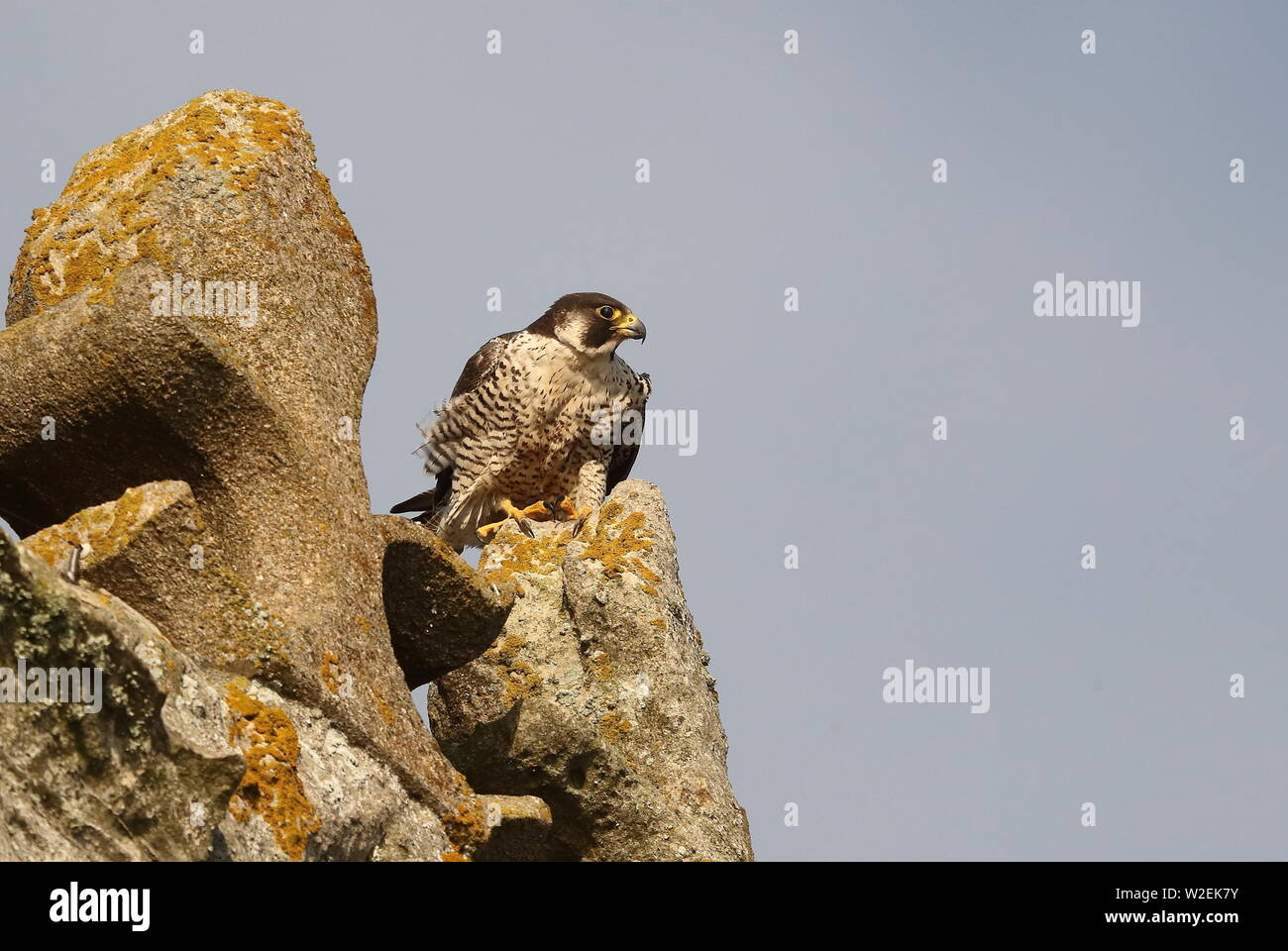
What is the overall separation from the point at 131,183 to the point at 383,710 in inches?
94.4

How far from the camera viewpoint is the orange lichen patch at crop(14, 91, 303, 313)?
21.6 feet

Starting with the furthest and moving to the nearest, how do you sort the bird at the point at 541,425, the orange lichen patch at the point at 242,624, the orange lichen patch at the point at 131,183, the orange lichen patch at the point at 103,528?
the bird at the point at 541,425, the orange lichen patch at the point at 131,183, the orange lichen patch at the point at 242,624, the orange lichen patch at the point at 103,528

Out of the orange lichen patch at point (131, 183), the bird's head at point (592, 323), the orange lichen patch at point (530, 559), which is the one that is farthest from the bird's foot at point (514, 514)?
the orange lichen patch at point (131, 183)

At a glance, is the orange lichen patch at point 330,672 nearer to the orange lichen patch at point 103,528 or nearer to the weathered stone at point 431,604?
the orange lichen patch at point 103,528

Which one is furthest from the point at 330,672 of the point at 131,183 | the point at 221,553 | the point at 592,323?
the point at 592,323

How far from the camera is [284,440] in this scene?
20.9ft

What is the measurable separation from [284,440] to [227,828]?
1.67m

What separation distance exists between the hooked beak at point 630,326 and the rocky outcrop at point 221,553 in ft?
18.1

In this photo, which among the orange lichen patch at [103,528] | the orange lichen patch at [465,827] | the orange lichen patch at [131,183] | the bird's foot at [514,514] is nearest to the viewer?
the orange lichen patch at [103,528]

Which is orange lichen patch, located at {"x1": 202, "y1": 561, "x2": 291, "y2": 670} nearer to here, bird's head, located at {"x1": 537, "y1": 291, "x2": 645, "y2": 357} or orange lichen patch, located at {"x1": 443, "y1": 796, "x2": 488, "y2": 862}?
orange lichen patch, located at {"x1": 443, "y1": 796, "x2": 488, "y2": 862}

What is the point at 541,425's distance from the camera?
494 inches

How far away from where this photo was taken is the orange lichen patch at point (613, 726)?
8.47 m

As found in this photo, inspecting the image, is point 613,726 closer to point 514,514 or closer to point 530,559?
point 530,559
